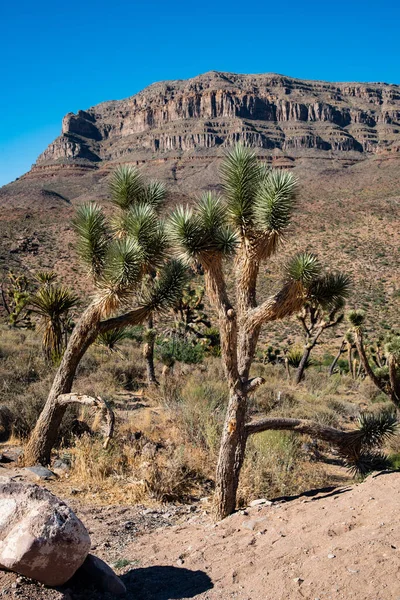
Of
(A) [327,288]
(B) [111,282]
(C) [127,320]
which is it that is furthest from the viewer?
(C) [127,320]

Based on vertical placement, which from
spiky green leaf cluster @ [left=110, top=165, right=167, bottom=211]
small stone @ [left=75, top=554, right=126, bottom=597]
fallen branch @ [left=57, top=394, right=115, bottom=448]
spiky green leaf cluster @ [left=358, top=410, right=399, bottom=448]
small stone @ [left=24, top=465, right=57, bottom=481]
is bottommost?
small stone @ [left=24, top=465, right=57, bottom=481]

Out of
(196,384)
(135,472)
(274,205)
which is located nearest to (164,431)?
(135,472)

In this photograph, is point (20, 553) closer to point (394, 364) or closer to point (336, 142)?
point (394, 364)

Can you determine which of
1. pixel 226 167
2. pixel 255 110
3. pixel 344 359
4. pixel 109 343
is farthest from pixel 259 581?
pixel 255 110

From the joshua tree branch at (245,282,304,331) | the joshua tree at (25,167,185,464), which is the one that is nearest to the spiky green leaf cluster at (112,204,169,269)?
the joshua tree at (25,167,185,464)

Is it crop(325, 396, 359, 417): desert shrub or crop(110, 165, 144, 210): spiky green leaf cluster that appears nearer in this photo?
crop(110, 165, 144, 210): spiky green leaf cluster

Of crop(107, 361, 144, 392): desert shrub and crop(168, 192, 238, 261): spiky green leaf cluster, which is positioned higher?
crop(168, 192, 238, 261): spiky green leaf cluster

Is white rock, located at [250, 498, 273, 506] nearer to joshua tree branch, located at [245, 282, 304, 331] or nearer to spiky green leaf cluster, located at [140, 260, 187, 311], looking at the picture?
joshua tree branch, located at [245, 282, 304, 331]

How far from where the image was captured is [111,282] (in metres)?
7.96

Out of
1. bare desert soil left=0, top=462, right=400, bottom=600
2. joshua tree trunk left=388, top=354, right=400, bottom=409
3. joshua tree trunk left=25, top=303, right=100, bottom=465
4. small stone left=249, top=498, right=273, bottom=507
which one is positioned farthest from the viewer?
joshua tree trunk left=388, top=354, right=400, bottom=409

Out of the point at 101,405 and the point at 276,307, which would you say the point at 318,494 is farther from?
the point at 101,405

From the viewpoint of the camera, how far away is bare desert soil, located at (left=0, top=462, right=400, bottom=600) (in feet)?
12.8

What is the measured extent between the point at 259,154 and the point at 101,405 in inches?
1861

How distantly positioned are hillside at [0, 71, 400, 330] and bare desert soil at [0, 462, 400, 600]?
2690cm
